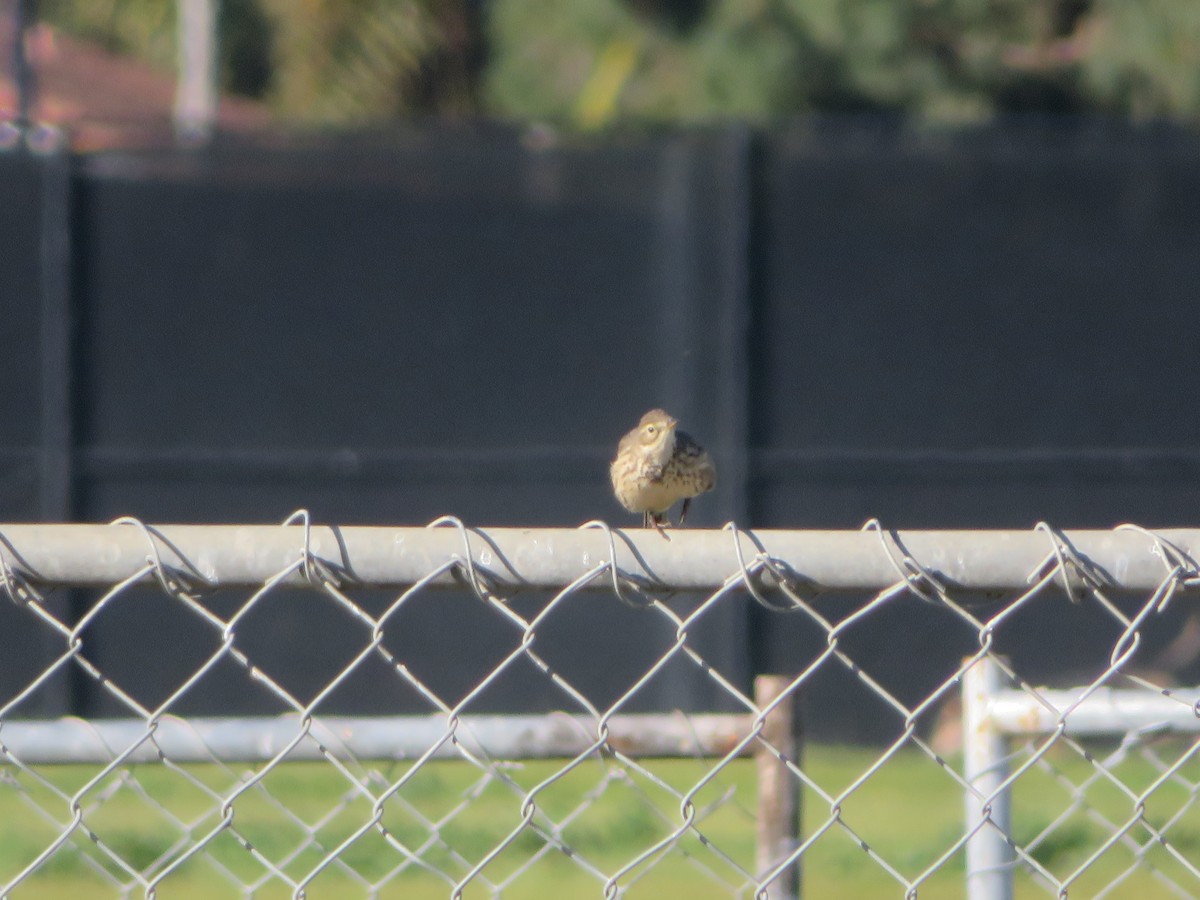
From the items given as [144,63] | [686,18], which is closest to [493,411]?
[686,18]

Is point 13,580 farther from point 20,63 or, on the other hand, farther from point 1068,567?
point 20,63

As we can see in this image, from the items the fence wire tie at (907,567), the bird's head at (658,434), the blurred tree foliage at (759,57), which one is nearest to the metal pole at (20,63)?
the blurred tree foliage at (759,57)

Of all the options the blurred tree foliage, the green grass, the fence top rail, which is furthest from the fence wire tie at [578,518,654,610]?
the blurred tree foliage

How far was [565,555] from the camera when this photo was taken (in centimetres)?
175

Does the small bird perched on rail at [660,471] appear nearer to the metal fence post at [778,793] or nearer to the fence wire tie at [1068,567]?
the metal fence post at [778,793]

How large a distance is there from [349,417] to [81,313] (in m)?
1.15

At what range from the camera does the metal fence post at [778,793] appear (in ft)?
6.73

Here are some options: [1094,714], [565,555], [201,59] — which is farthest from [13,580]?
[201,59]

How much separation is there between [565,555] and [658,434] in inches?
100

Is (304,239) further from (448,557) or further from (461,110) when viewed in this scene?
(461,110)

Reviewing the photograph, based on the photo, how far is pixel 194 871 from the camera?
5.20 meters

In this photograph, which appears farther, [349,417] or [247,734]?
[349,417]

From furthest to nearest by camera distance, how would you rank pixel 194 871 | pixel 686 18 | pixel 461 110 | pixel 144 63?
pixel 144 63, pixel 461 110, pixel 686 18, pixel 194 871

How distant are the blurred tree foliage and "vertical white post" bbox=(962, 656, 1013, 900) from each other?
13096 millimetres
